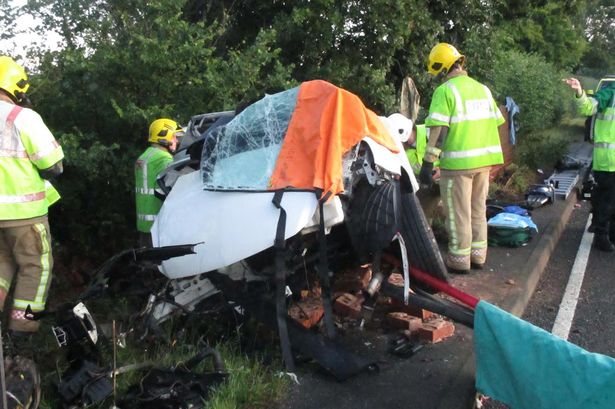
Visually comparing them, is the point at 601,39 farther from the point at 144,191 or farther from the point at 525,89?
the point at 144,191

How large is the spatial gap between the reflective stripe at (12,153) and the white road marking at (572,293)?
13.6ft

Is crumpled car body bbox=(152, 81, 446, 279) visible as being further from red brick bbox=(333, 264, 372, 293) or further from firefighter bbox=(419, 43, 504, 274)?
firefighter bbox=(419, 43, 504, 274)

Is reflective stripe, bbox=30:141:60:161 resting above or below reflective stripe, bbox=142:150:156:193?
above

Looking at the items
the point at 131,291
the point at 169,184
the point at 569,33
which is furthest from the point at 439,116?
the point at 569,33

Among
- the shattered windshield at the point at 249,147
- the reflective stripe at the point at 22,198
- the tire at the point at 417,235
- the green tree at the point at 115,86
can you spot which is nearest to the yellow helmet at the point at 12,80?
the reflective stripe at the point at 22,198

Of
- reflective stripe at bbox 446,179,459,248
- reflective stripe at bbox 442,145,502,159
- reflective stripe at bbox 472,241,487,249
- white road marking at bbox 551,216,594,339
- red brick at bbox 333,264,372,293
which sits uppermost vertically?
reflective stripe at bbox 442,145,502,159

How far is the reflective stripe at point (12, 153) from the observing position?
443cm

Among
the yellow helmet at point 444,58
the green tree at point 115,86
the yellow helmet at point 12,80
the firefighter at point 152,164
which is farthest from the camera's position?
the yellow helmet at point 444,58

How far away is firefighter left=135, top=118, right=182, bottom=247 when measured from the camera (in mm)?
5617

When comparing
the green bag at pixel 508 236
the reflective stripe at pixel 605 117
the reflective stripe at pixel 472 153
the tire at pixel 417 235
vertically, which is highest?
the reflective stripe at pixel 605 117

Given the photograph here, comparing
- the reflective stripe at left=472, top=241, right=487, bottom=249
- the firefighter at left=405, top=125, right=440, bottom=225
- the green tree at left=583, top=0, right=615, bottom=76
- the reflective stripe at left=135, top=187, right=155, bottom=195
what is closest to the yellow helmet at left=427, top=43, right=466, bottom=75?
the firefighter at left=405, top=125, right=440, bottom=225

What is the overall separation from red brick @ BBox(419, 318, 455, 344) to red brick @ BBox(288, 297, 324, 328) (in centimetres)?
72

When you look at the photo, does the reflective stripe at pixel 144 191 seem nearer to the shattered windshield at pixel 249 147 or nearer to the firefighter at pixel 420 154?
the shattered windshield at pixel 249 147

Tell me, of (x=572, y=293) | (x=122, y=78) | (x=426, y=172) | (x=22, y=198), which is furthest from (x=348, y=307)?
(x=122, y=78)
